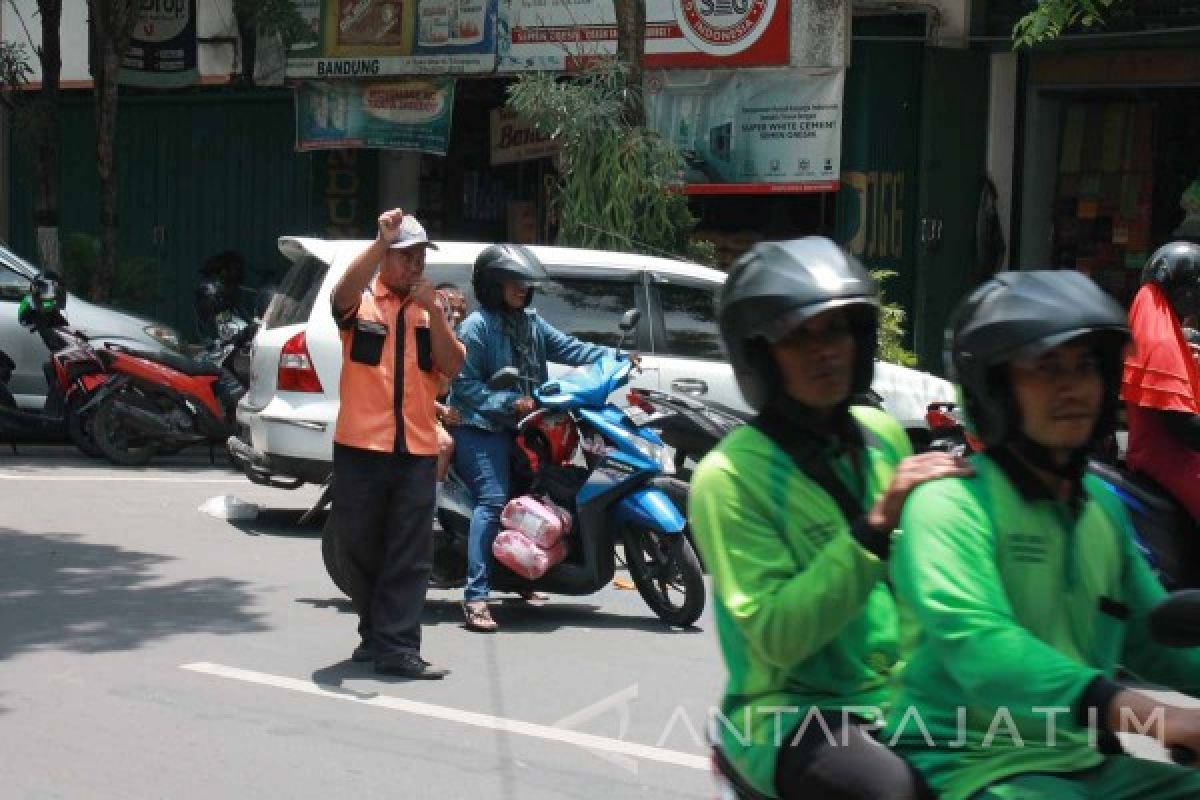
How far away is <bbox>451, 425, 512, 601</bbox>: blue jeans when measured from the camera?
796 cm

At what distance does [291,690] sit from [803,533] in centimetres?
423

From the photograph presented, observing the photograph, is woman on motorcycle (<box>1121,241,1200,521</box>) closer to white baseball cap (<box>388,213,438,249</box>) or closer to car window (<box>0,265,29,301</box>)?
white baseball cap (<box>388,213,438,249</box>)

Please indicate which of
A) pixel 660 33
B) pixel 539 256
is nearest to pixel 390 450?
pixel 539 256

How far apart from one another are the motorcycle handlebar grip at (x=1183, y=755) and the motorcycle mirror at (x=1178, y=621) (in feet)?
0.51

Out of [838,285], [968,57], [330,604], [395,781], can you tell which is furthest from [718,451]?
[968,57]

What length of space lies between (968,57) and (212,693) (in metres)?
10.7

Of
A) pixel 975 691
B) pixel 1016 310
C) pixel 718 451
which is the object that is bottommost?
pixel 975 691

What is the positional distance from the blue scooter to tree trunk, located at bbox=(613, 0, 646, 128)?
6598mm

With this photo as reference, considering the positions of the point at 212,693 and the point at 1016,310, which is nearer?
the point at 1016,310

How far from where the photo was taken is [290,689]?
6910 mm

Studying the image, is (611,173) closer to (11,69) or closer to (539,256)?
(539,256)

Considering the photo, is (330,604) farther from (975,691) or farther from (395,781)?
(975,691)

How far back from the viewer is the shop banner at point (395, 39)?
16.8 metres

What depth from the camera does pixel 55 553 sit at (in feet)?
31.2
